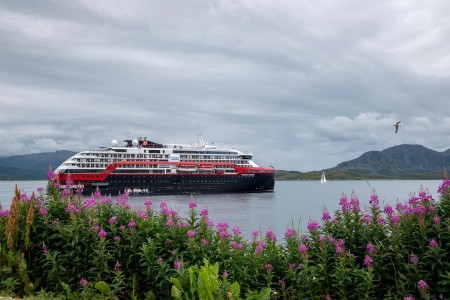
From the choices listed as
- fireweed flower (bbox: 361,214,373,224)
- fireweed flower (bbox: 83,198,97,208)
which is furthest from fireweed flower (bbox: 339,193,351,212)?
fireweed flower (bbox: 83,198,97,208)

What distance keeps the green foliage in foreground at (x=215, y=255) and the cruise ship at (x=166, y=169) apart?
77426mm

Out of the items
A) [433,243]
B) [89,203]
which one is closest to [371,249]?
[433,243]

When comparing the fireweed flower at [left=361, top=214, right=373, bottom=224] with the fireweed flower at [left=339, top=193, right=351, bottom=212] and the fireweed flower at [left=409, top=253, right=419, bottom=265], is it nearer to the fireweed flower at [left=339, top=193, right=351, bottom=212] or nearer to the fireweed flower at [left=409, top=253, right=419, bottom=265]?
the fireweed flower at [left=339, top=193, right=351, bottom=212]

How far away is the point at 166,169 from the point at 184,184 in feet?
17.3

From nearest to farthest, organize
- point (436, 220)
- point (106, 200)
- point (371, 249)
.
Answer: point (371, 249), point (436, 220), point (106, 200)

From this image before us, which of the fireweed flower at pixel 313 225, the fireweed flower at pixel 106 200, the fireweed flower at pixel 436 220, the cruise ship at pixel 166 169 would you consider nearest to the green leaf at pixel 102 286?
the fireweed flower at pixel 106 200

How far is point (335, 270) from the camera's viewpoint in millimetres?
6188

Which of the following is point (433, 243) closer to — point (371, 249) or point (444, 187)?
point (371, 249)

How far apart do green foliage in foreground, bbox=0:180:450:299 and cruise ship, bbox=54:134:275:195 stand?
77426 millimetres

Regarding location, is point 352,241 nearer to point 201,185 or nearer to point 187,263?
point 187,263

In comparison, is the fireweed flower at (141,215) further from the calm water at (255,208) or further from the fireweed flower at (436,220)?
the fireweed flower at (436,220)

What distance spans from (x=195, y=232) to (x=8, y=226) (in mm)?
3677

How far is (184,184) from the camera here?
90812 millimetres

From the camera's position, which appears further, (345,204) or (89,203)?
(89,203)
